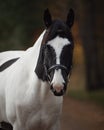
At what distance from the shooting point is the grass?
18259mm

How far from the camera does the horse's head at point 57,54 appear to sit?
7.09 meters

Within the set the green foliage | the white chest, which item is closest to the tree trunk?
the green foliage

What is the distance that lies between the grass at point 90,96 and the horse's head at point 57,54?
10.0 metres

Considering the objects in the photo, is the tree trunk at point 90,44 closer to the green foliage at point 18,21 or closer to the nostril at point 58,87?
the green foliage at point 18,21

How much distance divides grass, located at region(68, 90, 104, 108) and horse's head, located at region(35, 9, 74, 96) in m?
10.0

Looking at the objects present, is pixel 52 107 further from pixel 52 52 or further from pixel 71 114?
pixel 71 114

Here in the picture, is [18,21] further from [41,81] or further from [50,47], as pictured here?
[50,47]

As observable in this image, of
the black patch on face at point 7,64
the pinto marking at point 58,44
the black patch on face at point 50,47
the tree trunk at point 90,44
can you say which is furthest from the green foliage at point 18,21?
the pinto marking at point 58,44

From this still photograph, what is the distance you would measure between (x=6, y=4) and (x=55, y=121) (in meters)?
9.96

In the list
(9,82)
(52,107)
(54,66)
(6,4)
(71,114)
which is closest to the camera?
(54,66)

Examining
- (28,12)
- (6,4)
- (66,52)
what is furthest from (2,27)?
(66,52)

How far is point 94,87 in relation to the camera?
21.8 metres

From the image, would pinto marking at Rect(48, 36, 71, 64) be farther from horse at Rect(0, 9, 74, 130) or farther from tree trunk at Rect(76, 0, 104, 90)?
tree trunk at Rect(76, 0, 104, 90)

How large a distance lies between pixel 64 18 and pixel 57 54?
1219cm
